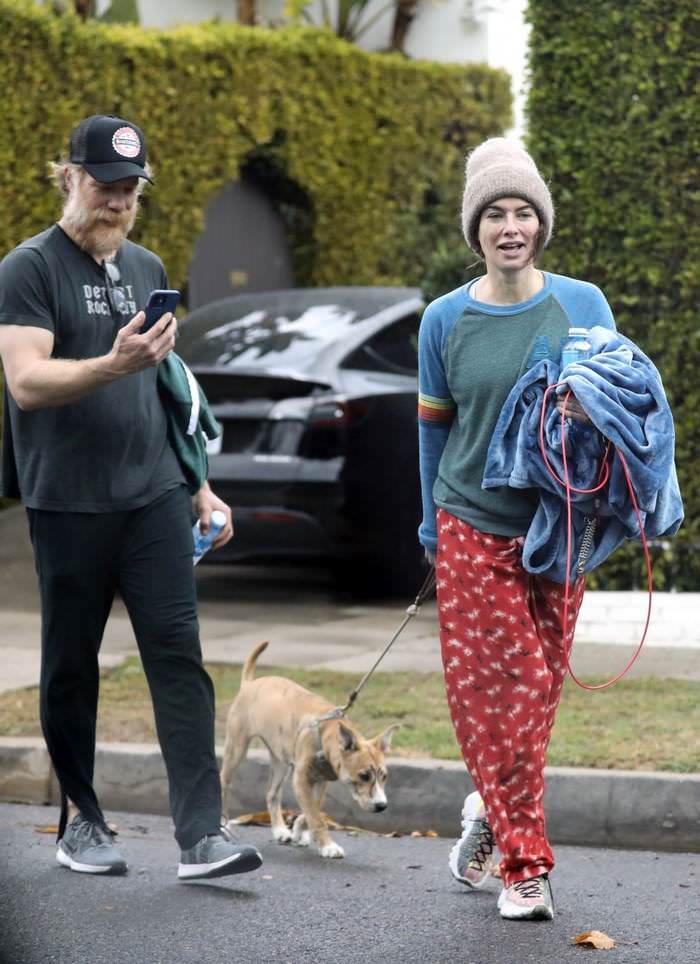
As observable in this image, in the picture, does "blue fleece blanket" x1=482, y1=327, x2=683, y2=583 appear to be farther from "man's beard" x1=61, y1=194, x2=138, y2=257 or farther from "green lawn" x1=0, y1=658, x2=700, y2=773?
"green lawn" x1=0, y1=658, x2=700, y2=773

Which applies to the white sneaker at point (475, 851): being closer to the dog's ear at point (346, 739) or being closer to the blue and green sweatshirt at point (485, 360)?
the dog's ear at point (346, 739)

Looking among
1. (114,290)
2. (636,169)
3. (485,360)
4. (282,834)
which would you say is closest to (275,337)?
(636,169)

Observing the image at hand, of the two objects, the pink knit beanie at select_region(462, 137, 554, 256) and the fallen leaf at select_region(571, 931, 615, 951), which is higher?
the pink knit beanie at select_region(462, 137, 554, 256)

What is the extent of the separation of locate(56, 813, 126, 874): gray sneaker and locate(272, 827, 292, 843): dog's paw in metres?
0.65

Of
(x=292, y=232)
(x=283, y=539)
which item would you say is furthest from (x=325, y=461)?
(x=292, y=232)

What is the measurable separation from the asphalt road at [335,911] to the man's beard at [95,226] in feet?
5.27

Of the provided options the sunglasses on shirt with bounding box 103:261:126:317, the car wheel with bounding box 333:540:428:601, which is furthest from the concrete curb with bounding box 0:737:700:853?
the car wheel with bounding box 333:540:428:601

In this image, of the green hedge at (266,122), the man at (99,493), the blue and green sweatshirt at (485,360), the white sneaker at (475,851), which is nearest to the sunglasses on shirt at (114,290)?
the man at (99,493)

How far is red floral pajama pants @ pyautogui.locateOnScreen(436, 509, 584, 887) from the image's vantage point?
4.30 m

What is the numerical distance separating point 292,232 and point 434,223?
1188 mm

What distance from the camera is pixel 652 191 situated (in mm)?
8328

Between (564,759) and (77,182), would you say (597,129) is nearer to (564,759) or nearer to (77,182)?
(564,759)

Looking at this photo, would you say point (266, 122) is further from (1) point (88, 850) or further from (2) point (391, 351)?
(1) point (88, 850)

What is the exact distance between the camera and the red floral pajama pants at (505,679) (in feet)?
14.1
